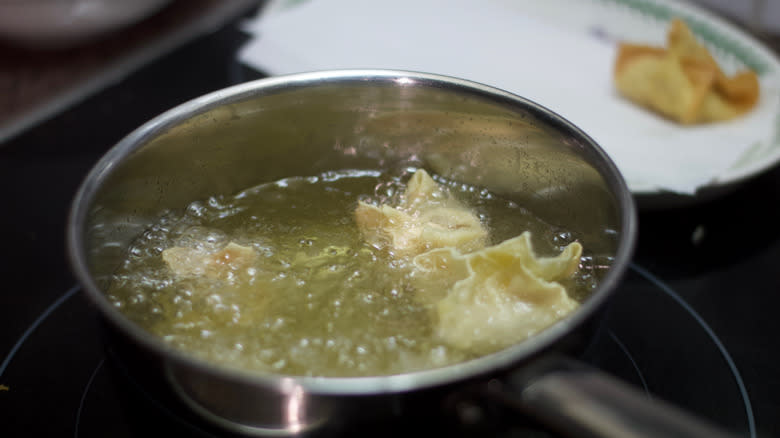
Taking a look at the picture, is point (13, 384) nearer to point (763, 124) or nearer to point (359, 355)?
point (359, 355)

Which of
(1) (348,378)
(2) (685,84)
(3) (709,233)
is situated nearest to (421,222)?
(1) (348,378)

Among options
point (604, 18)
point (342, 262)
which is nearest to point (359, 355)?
point (342, 262)

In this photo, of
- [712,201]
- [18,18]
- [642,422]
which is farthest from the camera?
[18,18]

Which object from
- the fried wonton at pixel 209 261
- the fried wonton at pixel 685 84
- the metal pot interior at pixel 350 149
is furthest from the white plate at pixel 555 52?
the fried wonton at pixel 209 261

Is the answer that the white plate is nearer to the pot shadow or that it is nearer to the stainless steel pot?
the pot shadow

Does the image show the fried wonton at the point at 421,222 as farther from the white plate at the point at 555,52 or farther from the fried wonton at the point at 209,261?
the white plate at the point at 555,52

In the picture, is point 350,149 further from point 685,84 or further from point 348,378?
point 685,84
